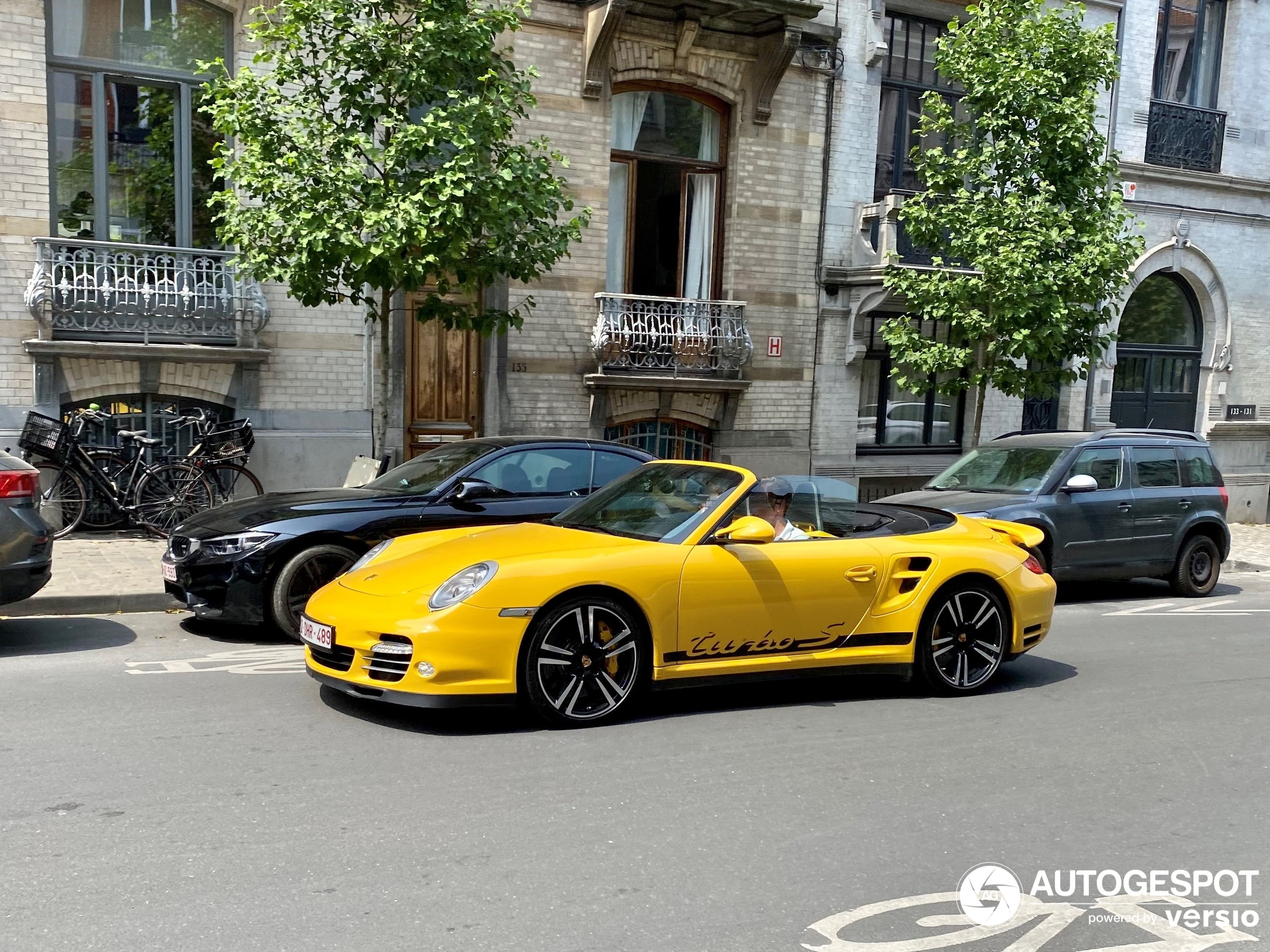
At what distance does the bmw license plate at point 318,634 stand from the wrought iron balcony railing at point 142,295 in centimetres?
768

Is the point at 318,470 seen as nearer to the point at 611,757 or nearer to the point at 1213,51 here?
the point at 611,757

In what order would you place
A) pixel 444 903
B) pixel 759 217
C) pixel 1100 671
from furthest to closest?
pixel 759 217, pixel 1100 671, pixel 444 903

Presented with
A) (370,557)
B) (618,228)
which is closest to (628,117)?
(618,228)

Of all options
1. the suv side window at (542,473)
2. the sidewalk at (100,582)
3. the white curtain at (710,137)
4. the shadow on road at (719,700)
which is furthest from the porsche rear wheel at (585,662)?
the white curtain at (710,137)

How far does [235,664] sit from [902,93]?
47.3 feet

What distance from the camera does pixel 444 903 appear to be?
161 inches

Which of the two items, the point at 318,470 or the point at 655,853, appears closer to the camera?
the point at 655,853

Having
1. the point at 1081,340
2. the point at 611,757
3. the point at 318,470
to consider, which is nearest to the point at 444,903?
the point at 611,757

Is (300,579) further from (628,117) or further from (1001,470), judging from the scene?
(628,117)

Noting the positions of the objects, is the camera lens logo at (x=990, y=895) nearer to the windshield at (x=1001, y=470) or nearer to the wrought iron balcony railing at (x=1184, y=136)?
the windshield at (x=1001, y=470)

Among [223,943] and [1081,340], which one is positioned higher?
[1081,340]

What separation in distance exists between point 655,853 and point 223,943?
63.6 inches

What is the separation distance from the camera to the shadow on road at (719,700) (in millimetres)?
6234

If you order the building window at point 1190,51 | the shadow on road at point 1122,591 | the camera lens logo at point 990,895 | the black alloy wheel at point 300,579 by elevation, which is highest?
the building window at point 1190,51
